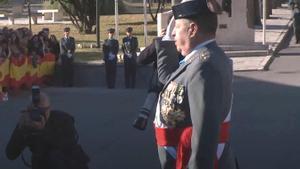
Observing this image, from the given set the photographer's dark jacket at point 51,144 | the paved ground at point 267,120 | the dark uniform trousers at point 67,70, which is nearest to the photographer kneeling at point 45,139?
the photographer's dark jacket at point 51,144

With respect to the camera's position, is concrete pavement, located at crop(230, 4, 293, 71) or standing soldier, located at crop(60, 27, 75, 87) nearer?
standing soldier, located at crop(60, 27, 75, 87)

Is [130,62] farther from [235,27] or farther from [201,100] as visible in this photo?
[201,100]

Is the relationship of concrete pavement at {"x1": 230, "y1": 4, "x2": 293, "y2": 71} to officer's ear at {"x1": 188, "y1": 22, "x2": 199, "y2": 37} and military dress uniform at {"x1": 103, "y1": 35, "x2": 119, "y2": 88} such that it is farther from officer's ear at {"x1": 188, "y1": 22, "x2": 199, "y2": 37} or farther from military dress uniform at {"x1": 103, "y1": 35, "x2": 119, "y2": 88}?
officer's ear at {"x1": 188, "y1": 22, "x2": 199, "y2": 37}

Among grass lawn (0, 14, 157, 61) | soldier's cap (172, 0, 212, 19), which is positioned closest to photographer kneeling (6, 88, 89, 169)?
soldier's cap (172, 0, 212, 19)

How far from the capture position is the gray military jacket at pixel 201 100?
3670mm

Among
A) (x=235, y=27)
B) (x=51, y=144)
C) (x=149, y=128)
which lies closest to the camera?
(x=51, y=144)

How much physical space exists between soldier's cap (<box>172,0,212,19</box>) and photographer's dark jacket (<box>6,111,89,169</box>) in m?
2.23

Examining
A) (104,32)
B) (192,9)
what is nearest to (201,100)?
(192,9)

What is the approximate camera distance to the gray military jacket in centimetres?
367

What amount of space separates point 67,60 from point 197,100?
1721 cm

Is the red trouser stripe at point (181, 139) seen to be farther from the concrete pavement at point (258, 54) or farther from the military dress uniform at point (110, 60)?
the concrete pavement at point (258, 54)

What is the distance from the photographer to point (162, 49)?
6066 millimetres

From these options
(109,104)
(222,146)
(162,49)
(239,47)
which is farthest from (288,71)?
(222,146)

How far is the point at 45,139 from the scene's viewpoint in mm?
5836
